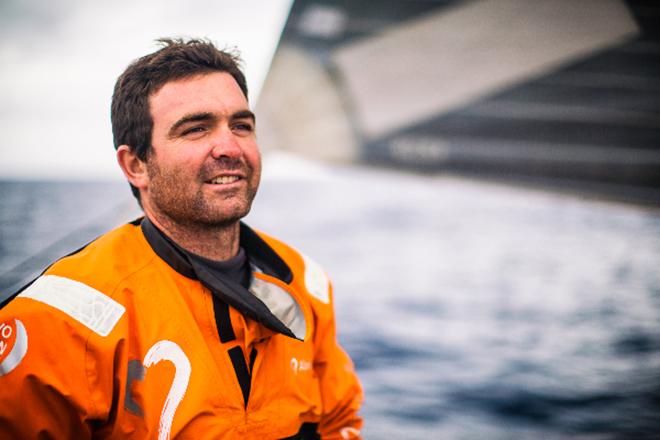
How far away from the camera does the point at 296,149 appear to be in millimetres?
3451

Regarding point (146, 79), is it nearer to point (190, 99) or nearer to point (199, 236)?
point (190, 99)

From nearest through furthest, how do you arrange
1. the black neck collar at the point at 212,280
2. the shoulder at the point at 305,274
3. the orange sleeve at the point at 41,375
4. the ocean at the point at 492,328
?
the orange sleeve at the point at 41,375, the black neck collar at the point at 212,280, the shoulder at the point at 305,274, the ocean at the point at 492,328

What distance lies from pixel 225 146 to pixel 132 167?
20 cm

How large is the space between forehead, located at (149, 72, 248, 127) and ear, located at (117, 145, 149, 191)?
94 millimetres

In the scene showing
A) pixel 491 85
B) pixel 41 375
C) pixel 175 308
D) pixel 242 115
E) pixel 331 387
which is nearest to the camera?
pixel 41 375

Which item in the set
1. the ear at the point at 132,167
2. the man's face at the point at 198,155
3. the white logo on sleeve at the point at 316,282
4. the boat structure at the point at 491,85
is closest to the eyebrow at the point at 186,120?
the man's face at the point at 198,155

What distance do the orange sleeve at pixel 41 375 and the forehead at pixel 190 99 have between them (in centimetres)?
36

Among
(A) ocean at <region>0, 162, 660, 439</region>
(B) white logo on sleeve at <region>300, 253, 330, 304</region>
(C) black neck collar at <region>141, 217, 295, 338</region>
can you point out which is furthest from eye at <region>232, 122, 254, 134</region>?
(A) ocean at <region>0, 162, 660, 439</region>

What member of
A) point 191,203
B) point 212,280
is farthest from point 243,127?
point 212,280

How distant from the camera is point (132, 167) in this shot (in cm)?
90

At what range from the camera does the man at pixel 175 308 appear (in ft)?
2.22

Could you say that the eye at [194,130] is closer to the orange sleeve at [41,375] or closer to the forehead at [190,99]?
the forehead at [190,99]

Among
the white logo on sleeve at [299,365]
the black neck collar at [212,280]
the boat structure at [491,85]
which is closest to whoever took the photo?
the black neck collar at [212,280]

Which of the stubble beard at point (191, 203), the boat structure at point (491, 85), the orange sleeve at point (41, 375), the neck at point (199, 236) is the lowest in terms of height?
the orange sleeve at point (41, 375)
